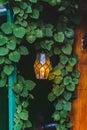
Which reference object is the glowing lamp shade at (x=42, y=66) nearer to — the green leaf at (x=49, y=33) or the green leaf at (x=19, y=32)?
the green leaf at (x=49, y=33)

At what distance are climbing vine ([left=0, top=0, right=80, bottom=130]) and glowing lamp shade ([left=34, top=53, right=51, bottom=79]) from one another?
9 cm

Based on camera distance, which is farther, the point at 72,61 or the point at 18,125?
the point at 72,61

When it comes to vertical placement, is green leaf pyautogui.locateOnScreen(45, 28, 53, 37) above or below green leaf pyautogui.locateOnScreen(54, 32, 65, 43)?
above

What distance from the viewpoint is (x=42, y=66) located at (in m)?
6.00

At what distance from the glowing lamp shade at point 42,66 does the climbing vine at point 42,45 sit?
0.30ft

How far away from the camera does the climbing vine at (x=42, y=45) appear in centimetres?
570

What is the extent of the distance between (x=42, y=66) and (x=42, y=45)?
11.6 inches

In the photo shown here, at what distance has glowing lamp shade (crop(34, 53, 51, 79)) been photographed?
5998 millimetres

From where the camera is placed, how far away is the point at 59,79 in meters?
6.07

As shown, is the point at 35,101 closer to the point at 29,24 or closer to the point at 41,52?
the point at 41,52

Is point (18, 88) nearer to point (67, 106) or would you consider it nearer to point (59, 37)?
point (67, 106)

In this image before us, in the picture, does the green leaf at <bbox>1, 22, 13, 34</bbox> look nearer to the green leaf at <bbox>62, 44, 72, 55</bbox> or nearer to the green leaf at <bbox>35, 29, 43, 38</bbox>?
the green leaf at <bbox>35, 29, 43, 38</bbox>

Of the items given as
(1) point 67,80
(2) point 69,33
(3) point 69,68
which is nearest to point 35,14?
(2) point 69,33

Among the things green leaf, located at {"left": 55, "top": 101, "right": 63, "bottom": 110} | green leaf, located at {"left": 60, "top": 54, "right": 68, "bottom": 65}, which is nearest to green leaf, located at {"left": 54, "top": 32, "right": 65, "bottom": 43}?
green leaf, located at {"left": 60, "top": 54, "right": 68, "bottom": 65}
